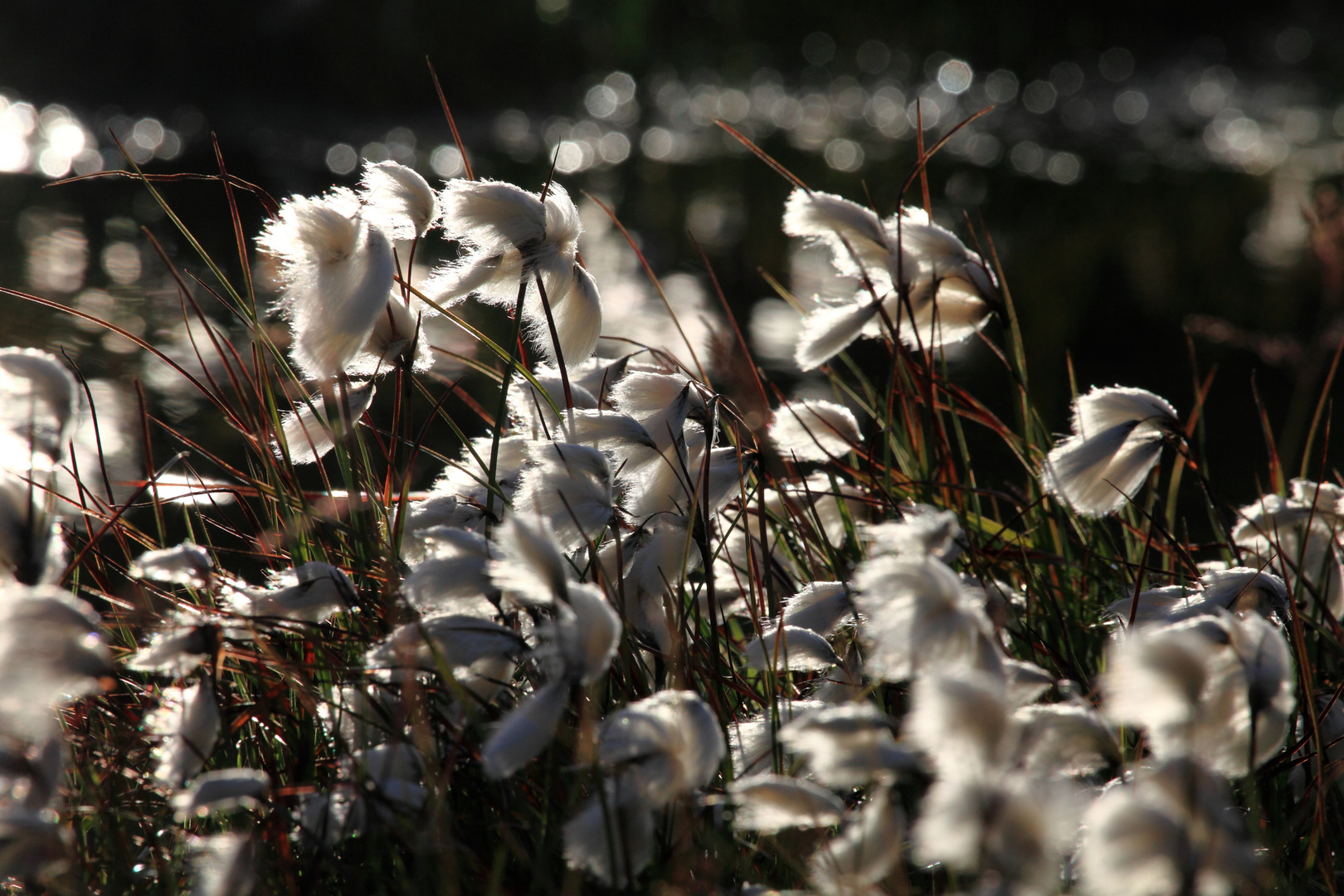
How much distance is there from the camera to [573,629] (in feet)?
2.37

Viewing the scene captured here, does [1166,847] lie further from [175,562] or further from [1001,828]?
[175,562]

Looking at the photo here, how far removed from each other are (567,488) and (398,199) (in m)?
0.34

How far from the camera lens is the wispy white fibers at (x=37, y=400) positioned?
83 cm

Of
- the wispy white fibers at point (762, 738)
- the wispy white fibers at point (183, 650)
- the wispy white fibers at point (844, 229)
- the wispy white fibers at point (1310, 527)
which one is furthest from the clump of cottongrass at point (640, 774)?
the wispy white fibers at point (1310, 527)

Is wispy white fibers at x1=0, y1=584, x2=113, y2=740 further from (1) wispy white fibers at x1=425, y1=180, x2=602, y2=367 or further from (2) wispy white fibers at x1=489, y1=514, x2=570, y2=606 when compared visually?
(1) wispy white fibers at x1=425, y1=180, x2=602, y2=367

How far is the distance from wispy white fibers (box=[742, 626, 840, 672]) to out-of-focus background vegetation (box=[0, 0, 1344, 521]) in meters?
0.88

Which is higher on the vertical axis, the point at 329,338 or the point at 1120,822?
the point at 329,338

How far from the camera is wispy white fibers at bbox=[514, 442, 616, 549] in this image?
3.20 feet

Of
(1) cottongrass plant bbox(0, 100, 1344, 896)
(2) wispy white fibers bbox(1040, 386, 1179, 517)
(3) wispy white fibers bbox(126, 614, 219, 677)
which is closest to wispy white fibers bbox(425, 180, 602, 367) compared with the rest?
(1) cottongrass plant bbox(0, 100, 1344, 896)

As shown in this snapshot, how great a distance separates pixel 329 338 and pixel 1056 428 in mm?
2547

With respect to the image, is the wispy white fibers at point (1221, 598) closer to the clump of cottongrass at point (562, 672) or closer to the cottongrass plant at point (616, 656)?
the cottongrass plant at point (616, 656)

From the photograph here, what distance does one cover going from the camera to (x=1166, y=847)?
0.59 metres

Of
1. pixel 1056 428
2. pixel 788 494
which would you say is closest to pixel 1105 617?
pixel 788 494

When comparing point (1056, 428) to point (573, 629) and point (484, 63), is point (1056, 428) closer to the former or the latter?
point (573, 629)
